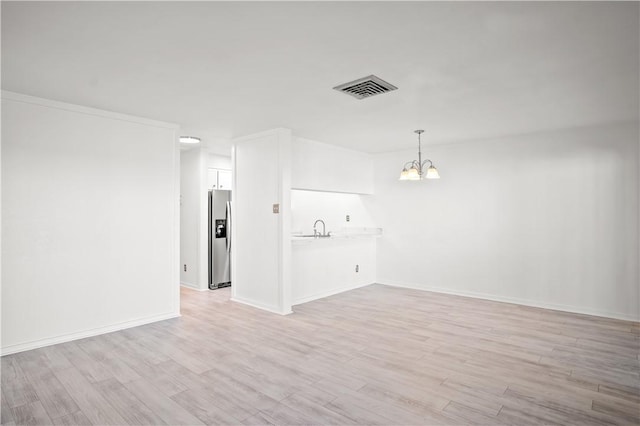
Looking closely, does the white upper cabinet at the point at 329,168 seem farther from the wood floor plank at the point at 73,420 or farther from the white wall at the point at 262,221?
the wood floor plank at the point at 73,420

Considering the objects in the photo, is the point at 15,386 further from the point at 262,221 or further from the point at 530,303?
the point at 530,303

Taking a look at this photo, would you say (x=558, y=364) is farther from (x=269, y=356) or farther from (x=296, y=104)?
(x=296, y=104)

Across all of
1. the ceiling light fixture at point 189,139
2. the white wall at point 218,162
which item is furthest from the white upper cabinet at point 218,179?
the ceiling light fixture at point 189,139

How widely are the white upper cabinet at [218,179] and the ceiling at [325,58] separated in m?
2.59

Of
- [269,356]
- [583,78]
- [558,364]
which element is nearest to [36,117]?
[269,356]

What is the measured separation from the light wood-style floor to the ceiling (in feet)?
8.45

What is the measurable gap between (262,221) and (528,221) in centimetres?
403

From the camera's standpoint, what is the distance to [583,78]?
3252 mm

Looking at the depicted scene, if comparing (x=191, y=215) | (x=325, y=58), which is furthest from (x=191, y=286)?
(x=325, y=58)

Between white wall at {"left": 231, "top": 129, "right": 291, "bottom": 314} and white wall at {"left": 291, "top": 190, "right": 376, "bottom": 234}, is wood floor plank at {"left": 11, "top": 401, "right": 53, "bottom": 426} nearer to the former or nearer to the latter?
white wall at {"left": 231, "top": 129, "right": 291, "bottom": 314}

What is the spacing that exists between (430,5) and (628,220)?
4.53 m

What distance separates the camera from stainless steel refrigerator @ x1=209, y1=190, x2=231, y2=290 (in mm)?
6683

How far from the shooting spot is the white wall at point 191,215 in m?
6.63

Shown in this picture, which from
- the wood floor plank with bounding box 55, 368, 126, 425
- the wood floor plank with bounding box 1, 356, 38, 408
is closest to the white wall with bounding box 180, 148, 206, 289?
the wood floor plank with bounding box 1, 356, 38, 408
